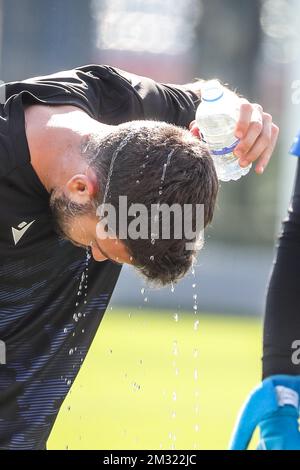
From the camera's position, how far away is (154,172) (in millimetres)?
3373

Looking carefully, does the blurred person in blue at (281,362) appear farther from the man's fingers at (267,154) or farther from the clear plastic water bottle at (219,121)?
the clear plastic water bottle at (219,121)

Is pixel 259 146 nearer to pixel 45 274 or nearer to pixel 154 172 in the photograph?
pixel 154 172

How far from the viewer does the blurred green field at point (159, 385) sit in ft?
22.9

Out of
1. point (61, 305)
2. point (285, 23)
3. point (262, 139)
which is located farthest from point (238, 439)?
point (285, 23)

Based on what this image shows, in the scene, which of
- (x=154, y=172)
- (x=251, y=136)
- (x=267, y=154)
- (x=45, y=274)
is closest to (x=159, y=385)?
(x=45, y=274)

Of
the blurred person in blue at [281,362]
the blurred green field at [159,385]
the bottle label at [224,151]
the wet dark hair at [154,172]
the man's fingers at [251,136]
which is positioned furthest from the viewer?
the blurred green field at [159,385]

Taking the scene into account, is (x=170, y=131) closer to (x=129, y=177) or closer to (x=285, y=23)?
(x=129, y=177)

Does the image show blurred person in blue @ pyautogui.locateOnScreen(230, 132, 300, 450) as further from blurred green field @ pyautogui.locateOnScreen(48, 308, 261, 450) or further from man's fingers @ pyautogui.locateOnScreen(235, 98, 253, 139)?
blurred green field @ pyautogui.locateOnScreen(48, 308, 261, 450)

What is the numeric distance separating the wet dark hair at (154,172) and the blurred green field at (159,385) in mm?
2917

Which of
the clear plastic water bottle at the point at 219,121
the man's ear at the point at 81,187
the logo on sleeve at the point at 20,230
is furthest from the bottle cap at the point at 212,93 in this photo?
the logo on sleeve at the point at 20,230

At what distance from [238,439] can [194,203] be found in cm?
84

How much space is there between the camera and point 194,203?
3385mm

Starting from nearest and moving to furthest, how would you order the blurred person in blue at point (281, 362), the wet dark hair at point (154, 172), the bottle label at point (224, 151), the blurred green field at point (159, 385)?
1. the wet dark hair at point (154, 172)
2. the blurred person in blue at point (281, 362)
3. the bottle label at point (224, 151)
4. the blurred green field at point (159, 385)

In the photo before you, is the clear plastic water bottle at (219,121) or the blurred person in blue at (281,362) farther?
the clear plastic water bottle at (219,121)
